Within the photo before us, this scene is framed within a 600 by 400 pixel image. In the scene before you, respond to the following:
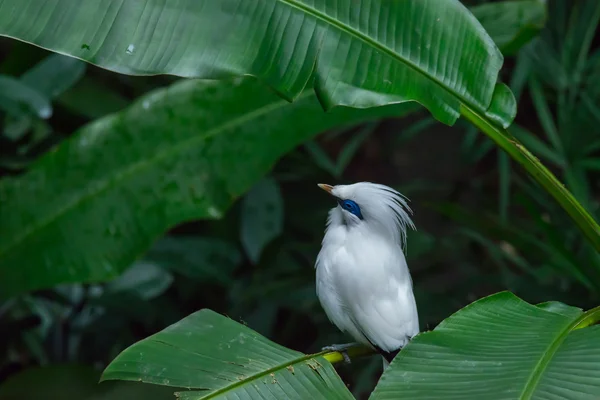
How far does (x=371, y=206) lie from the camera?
95 centimetres

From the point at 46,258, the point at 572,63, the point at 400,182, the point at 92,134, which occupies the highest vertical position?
the point at 572,63

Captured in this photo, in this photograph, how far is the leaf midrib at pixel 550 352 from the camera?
71cm

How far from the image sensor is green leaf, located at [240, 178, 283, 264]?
6.12 ft

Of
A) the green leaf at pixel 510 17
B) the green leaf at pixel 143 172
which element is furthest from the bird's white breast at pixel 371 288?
the green leaf at pixel 510 17

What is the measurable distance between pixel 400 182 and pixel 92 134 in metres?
1.34

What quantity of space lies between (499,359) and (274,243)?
1.31 metres

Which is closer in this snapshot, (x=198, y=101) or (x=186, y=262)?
(x=198, y=101)

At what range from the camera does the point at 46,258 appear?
4.57 feet

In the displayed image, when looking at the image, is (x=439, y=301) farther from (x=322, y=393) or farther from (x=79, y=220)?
(x=322, y=393)

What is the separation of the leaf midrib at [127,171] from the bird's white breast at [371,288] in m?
0.50

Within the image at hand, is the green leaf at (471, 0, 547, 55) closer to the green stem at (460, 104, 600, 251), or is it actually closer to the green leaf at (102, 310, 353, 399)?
the green stem at (460, 104, 600, 251)

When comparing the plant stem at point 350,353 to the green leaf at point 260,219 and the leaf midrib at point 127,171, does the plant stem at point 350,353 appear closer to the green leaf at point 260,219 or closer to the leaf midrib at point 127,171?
the leaf midrib at point 127,171

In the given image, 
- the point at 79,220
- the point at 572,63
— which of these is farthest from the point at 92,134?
the point at 572,63

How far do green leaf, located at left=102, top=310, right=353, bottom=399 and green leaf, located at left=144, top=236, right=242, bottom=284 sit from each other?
3.15 feet
